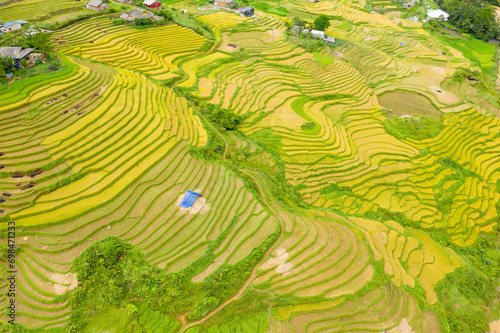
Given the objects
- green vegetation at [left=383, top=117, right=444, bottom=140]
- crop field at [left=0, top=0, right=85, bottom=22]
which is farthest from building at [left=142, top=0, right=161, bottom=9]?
green vegetation at [left=383, top=117, right=444, bottom=140]

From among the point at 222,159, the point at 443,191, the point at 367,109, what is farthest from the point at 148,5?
the point at 443,191

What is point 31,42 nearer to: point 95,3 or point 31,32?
point 31,32

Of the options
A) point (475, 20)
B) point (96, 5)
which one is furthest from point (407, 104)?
point (96, 5)

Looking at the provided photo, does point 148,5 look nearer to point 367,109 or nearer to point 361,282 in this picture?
point 367,109

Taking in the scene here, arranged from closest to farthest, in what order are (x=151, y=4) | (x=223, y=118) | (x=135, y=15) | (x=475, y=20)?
(x=223, y=118) < (x=135, y=15) < (x=151, y=4) < (x=475, y=20)

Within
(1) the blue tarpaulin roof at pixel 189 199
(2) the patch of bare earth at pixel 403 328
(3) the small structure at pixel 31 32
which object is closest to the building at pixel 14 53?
(3) the small structure at pixel 31 32

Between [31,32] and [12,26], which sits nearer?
[31,32]

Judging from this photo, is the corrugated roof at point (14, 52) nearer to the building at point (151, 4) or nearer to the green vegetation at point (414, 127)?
the building at point (151, 4)

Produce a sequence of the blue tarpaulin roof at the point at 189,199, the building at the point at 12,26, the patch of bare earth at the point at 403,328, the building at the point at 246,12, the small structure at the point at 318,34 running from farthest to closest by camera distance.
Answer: the building at the point at 246,12 < the small structure at the point at 318,34 < the building at the point at 12,26 < the blue tarpaulin roof at the point at 189,199 < the patch of bare earth at the point at 403,328
